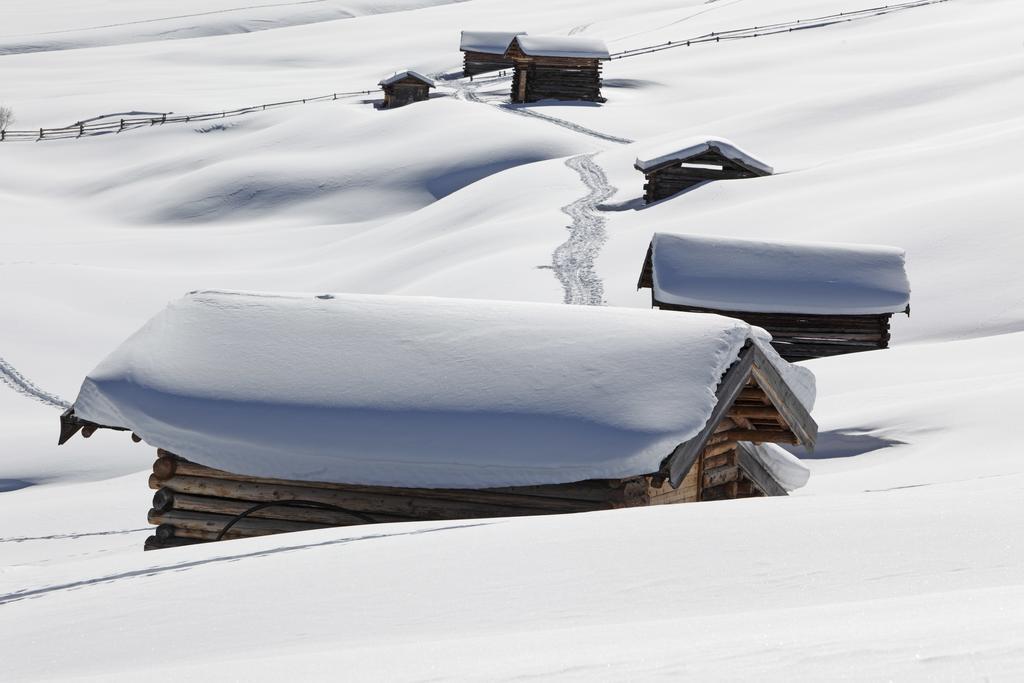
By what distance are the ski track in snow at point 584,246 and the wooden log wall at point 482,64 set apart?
954 inches

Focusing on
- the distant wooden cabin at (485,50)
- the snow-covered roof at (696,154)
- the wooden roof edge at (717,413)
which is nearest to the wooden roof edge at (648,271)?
the snow-covered roof at (696,154)

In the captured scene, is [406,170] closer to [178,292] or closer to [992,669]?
[178,292]

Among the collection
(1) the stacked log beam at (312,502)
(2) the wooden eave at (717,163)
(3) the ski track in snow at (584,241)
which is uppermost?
(1) the stacked log beam at (312,502)

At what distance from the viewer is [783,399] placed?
8805 mm

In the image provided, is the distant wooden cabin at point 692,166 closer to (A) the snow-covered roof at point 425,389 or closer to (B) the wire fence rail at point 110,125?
(A) the snow-covered roof at point 425,389

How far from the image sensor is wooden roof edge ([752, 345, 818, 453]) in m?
8.47

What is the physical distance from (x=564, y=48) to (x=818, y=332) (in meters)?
32.0

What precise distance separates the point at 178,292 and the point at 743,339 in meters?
22.7

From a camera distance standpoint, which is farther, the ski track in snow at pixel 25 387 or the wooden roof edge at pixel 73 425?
the ski track in snow at pixel 25 387

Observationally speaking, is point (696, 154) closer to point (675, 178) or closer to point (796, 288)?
point (675, 178)

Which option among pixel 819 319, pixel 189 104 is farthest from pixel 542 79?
pixel 819 319

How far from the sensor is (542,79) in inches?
2000

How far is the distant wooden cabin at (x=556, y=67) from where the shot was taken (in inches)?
1941

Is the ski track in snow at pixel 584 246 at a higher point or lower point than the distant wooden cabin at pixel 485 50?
lower
